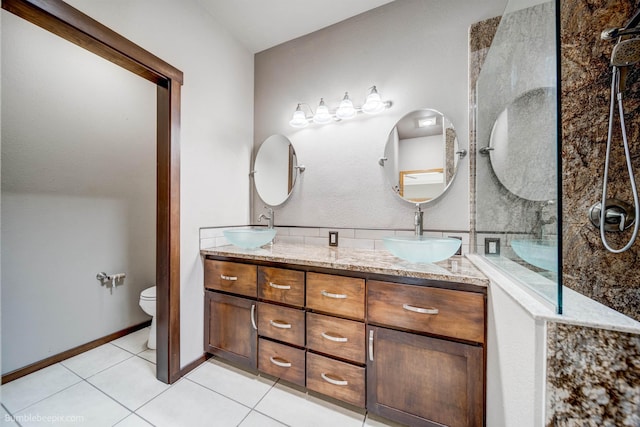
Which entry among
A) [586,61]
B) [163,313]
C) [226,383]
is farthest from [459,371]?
[163,313]

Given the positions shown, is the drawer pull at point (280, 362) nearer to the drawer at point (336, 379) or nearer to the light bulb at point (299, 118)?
the drawer at point (336, 379)

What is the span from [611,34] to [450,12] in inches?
37.2

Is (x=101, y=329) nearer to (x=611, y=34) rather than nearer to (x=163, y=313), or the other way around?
(x=163, y=313)

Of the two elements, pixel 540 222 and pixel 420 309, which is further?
pixel 420 309

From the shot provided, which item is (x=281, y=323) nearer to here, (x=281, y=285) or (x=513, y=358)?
(x=281, y=285)

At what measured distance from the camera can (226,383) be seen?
1.49 m

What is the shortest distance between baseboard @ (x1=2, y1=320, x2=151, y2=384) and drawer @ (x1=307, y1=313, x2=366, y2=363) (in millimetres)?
1891

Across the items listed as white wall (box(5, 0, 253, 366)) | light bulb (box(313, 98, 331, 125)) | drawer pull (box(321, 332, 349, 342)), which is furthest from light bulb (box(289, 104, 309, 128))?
drawer pull (box(321, 332, 349, 342))

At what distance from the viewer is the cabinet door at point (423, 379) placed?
0.98m

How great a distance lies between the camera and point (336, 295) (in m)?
1.24

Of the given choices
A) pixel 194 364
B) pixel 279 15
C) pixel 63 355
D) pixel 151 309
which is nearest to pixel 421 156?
pixel 279 15

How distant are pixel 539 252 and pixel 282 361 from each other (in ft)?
4.57

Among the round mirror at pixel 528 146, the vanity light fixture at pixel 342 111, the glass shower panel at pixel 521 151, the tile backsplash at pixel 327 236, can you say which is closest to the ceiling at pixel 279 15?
the vanity light fixture at pixel 342 111

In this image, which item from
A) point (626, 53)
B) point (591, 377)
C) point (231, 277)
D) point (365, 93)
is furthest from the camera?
point (365, 93)
